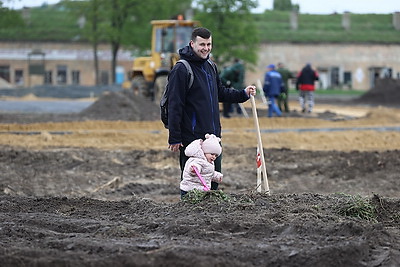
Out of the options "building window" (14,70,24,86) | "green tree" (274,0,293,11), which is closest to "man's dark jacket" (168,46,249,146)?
"building window" (14,70,24,86)

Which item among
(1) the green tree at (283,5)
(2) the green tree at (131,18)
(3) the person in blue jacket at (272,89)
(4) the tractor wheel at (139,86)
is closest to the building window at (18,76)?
(2) the green tree at (131,18)

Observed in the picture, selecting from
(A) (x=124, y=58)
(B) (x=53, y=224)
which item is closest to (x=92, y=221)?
(B) (x=53, y=224)

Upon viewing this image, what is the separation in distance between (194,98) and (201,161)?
0.65 meters

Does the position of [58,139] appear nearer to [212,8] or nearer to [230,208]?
[230,208]

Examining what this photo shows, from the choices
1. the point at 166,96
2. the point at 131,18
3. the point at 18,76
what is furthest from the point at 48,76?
the point at 166,96

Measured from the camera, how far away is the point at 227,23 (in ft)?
163

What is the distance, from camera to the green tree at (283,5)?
10988cm

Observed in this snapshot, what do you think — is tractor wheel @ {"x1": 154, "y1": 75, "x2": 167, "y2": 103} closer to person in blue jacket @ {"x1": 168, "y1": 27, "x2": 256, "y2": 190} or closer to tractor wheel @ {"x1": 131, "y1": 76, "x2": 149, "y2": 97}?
tractor wheel @ {"x1": 131, "y1": 76, "x2": 149, "y2": 97}

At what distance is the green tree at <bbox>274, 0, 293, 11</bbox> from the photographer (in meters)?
110

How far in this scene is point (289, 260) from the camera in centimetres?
632

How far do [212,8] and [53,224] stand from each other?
4240 cm

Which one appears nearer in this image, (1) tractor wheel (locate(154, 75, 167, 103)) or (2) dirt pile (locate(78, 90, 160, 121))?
(2) dirt pile (locate(78, 90, 160, 121))

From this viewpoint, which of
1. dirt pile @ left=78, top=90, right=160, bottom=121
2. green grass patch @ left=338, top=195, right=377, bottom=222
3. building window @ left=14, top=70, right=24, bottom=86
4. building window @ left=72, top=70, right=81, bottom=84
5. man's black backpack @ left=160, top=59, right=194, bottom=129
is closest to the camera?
green grass patch @ left=338, top=195, right=377, bottom=222

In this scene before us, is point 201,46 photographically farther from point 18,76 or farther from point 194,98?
point 18,76
